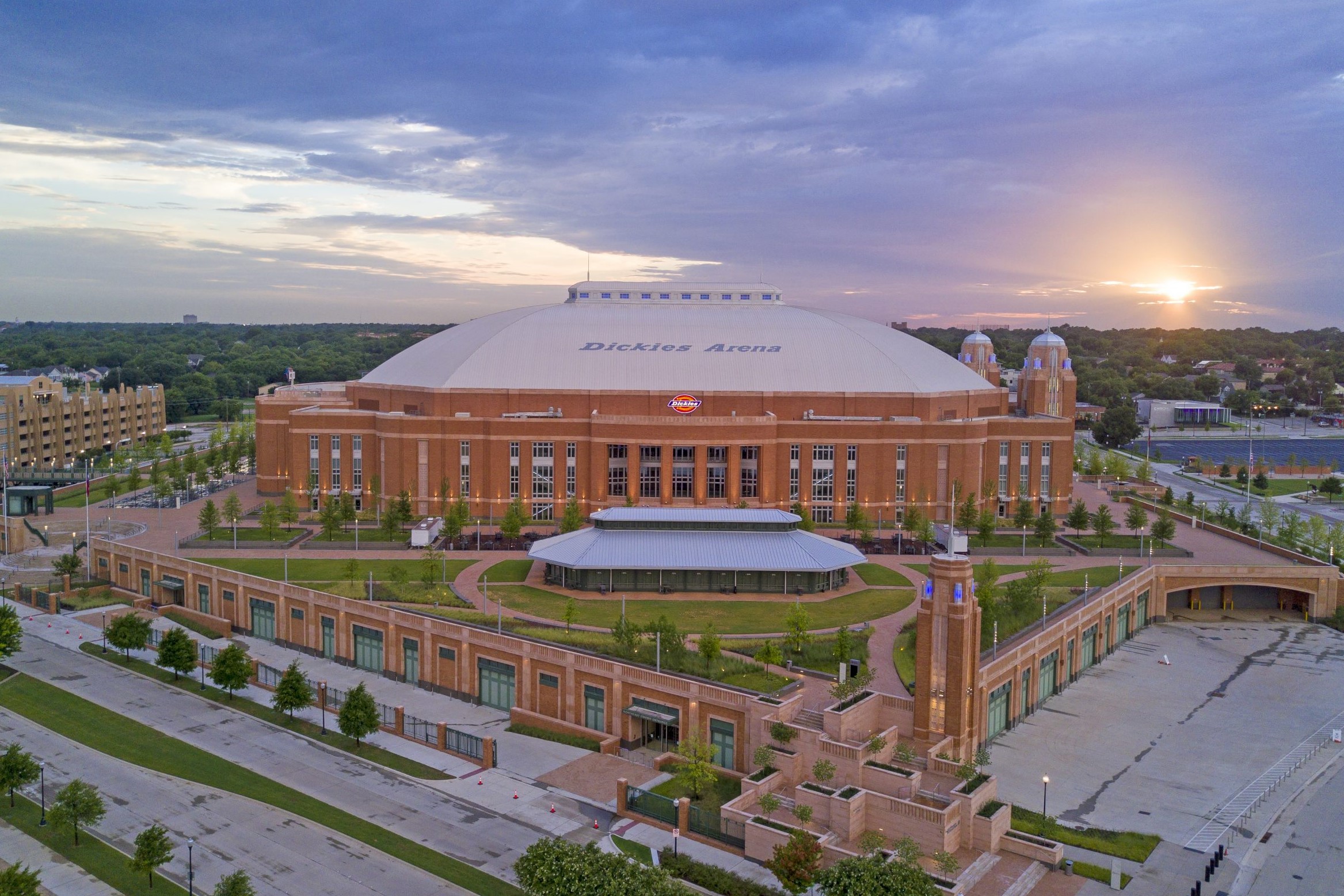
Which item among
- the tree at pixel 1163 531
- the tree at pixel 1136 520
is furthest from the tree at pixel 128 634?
the tree at pixel 1136 520

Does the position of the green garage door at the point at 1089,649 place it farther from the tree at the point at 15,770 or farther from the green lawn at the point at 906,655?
the tree at the point at 15,770

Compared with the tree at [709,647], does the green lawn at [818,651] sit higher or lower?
lower

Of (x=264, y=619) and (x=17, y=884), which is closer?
(x=17, y=884)

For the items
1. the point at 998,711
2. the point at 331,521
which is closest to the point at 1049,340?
the point at 998,711

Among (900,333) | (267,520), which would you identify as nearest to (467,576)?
(267,520)

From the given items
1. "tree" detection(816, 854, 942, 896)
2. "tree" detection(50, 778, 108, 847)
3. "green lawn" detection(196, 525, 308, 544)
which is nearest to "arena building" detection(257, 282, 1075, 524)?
"green lawn" detection(196, 525, 308, 544)

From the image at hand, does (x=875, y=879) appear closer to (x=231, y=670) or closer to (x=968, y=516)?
(x=231, y=670)
